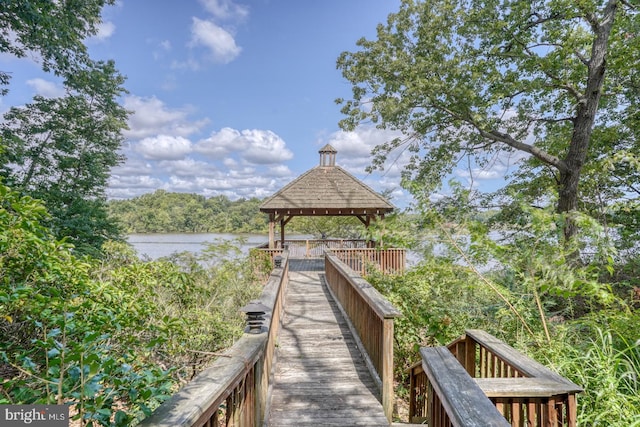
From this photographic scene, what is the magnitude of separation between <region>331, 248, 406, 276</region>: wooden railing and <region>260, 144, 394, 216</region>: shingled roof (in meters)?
2.19

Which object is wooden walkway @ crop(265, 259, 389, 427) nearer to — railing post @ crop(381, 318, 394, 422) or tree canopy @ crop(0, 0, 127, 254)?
railing post @ crop(381, 318, 394, 422)

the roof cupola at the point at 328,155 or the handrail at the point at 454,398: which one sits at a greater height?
the roof cupola at the point at 328,155

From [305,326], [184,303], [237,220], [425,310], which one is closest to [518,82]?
[425,310]

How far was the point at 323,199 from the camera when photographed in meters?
13.0

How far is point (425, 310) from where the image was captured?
509cm

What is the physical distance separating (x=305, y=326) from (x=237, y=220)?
4021 cm

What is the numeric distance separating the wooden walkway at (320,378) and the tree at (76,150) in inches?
322

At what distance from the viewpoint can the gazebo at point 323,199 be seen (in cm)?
1256

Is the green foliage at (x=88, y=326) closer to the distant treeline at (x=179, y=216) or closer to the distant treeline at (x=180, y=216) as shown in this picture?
the distant treeline at (x=180, y=216)

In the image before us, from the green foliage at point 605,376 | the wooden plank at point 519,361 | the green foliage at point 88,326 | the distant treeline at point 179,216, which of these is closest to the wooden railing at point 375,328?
the wooden plank at point 519,361

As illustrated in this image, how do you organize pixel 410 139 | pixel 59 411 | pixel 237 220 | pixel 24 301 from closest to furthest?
pixel 59 411 < pixel 24 301 < pixel 410 139 < pixel 237 220

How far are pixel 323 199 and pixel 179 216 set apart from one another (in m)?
47.5

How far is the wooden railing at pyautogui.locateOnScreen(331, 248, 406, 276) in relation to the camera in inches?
424

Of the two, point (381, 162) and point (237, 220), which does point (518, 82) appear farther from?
point (237, 220)
